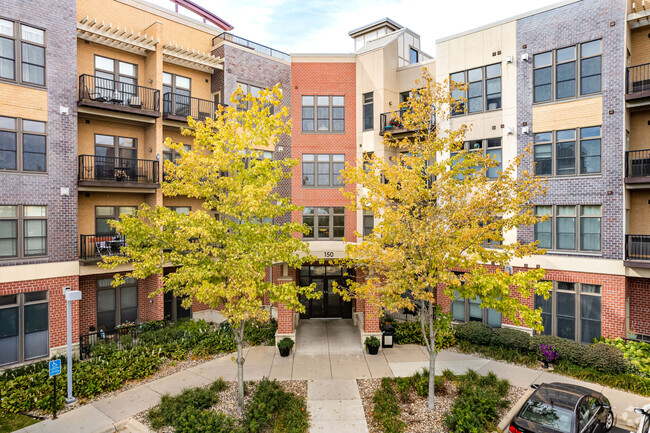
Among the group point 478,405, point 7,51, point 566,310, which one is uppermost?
point 7,51

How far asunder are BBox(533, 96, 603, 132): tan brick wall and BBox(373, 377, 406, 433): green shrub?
12874mm

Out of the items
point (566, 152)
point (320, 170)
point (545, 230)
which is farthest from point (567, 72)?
point (320, 170)

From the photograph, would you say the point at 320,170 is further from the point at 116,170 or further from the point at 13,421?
the point at 13,421

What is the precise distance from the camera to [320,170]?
20859 millimetres

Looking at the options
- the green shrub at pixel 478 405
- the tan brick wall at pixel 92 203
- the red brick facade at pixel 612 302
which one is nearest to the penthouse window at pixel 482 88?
the red brick facade at pixel 612 302

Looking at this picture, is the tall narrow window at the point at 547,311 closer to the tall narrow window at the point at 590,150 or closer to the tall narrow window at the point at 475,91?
the tall narrow window at the point at 590,150

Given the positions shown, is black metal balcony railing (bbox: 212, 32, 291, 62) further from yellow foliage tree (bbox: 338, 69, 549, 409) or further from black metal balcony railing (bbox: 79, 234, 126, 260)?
yellow foliage tree (bbox: 338, 69, 549, 409)

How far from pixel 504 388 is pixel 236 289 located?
9.26 metres

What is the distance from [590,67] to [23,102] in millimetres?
22859

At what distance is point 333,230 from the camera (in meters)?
20.8

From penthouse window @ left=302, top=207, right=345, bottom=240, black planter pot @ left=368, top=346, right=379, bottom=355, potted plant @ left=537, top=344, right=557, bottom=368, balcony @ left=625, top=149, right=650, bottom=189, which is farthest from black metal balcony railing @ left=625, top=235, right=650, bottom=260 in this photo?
penthouse window @ left=302, top=207, right=345, bottom=240

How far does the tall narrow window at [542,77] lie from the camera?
1681 centimetres

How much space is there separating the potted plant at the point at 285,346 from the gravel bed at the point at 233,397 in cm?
240

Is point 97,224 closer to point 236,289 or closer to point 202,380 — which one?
point 202,380
